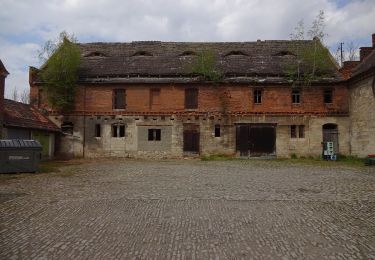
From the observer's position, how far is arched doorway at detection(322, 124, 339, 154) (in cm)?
2477

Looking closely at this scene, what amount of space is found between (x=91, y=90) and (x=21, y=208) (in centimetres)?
1880

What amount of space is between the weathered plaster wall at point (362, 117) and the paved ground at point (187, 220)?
10.8 m

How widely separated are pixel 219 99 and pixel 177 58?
5.59m

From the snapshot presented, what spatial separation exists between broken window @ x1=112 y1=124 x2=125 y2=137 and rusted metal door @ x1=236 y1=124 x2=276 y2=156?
853 cm

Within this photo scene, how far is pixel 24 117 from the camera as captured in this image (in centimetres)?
2139

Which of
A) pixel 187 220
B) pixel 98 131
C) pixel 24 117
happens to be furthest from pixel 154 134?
pixel 187 220

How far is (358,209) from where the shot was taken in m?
8.06

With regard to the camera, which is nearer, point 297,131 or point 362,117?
point 362,117

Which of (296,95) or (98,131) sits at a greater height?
(296,95)

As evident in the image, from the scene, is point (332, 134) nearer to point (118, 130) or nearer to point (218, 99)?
point (218, 99)

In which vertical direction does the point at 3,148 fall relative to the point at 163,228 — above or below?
above

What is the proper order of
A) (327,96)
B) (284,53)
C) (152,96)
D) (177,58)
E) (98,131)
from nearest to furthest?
1. (327,96)
2. (98,131)
3. (152,96)
4. (177,58)
5. (284,53)

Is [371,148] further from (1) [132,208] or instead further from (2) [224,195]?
(1) [132,208]

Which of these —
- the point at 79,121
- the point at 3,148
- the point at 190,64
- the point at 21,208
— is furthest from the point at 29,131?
the point at 21,208
